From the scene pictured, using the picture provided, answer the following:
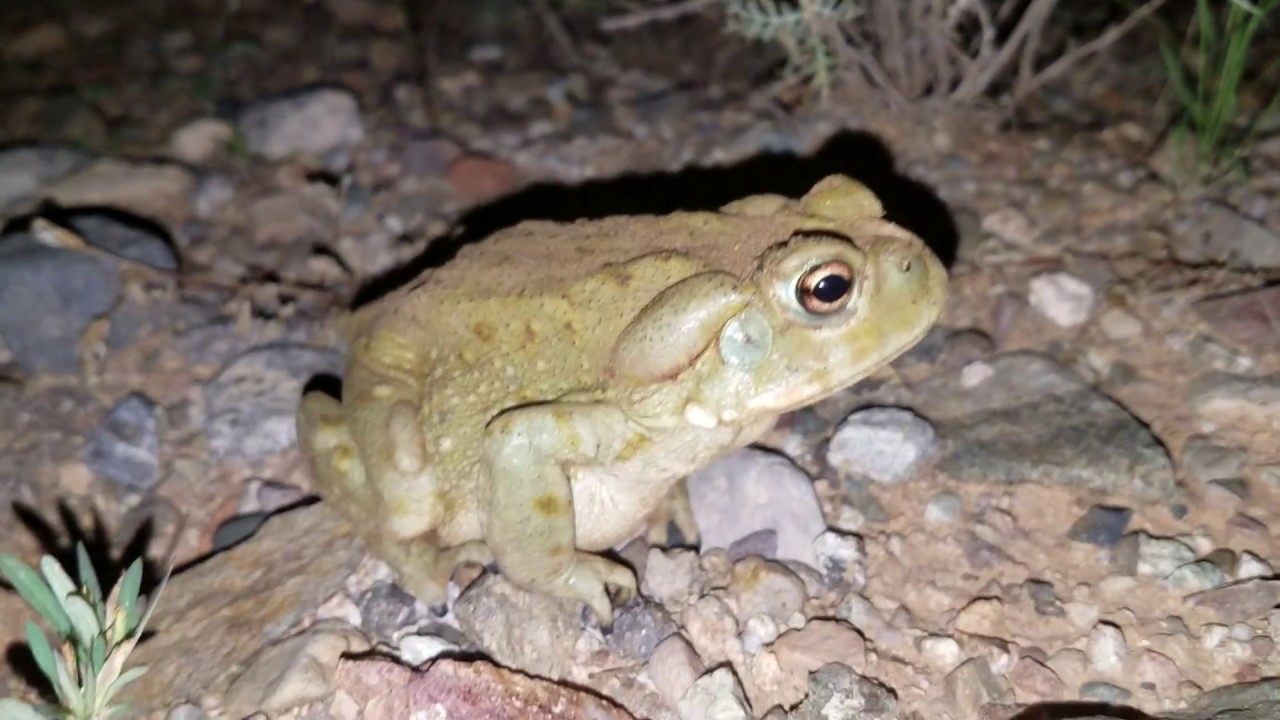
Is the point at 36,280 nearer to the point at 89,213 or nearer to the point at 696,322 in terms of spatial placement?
the point at 89,213

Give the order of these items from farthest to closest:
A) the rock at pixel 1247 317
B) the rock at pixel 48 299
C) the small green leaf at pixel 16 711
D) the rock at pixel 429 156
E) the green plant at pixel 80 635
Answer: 1. the rock at pixel 429 156
2. the rock at pixel 48 299
3. the rock at pixel 1247 317
4. the green plant at pixel 80 635
5. the small green leaf at pixel 16 711

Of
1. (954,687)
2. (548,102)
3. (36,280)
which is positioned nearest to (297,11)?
(548,102)

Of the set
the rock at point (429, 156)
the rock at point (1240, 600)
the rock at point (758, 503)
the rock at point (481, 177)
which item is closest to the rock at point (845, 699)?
the rock at point (758, 503)

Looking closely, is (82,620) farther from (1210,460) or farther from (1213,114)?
(1213,114)

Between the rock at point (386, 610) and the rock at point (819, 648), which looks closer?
the rock at point (819, 648)

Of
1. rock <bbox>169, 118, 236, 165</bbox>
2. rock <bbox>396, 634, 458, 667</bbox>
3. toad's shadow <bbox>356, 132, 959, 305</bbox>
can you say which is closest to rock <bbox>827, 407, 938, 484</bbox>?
toad's shadow <bbox>356, 132, 959, 305</bbox>

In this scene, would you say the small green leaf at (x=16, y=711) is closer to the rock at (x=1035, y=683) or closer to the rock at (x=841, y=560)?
the rock at (x=841, y=560)
